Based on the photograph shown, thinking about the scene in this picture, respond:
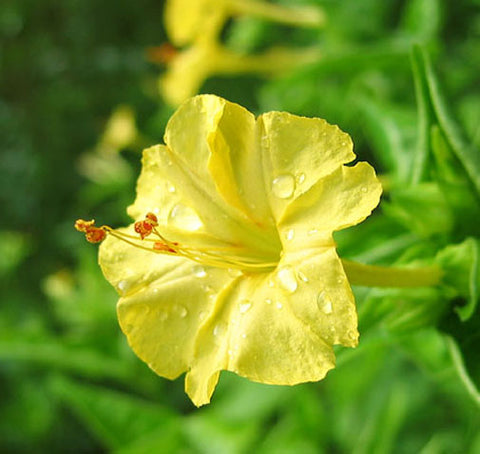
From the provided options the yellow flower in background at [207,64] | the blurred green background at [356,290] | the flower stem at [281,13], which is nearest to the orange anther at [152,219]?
the blurred green background at [356,290]

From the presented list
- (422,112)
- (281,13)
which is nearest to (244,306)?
(422,112)

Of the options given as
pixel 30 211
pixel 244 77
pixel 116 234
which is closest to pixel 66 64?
pixel 30 211

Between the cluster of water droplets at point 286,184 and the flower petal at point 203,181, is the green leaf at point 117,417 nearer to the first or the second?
the flower petal at point 203,181

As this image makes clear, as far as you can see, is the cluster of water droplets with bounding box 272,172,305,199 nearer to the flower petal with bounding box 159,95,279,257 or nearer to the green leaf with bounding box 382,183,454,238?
the flower petal with bounding box 159,95,279,257

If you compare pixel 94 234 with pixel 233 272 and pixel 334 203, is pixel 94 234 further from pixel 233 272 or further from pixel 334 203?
pixel 334 203

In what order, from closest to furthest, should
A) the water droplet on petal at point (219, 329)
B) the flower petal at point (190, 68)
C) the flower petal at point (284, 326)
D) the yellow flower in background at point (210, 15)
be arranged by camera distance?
the flower petal at point (284, 326)
the water droplet on petal at point (219, 329)
the yellow flower in background at point (210, 15)
the flower petal at point (190, 68)

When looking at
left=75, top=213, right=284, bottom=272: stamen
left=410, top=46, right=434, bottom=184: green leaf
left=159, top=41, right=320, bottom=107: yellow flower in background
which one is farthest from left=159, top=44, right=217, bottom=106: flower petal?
left=75, top=213, right=284, bottom=272: stamen

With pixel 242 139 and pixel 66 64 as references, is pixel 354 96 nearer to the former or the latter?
pixel 242 139
